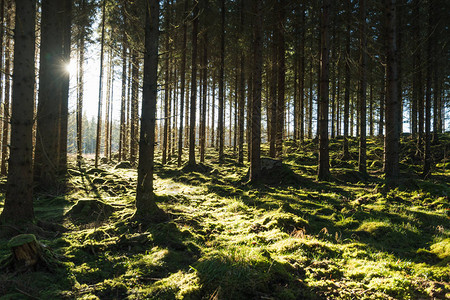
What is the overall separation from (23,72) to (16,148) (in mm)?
1613

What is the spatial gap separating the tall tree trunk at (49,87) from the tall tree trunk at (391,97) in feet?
40.9

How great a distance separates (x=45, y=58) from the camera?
8945mm

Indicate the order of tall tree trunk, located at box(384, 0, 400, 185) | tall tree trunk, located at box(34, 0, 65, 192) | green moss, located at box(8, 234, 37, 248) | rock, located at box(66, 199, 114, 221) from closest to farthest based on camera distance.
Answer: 1. green moss, located at box(8, 234, 37, 248)
2. rock, located at box(66, 199, 114, 221)
3. tall tree trunk, located at box(384, 0, 400, 185)
4. tall tree trunk, located at box(34, 0, 65, 192)

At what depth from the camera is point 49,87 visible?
9.10 metres

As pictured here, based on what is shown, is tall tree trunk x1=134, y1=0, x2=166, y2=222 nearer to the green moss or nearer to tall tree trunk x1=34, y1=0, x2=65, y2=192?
the green moss

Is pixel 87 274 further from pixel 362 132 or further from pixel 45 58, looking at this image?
pixel 362 132

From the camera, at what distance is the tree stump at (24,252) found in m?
3.30

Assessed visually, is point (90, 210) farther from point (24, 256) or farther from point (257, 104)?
point (257, 104)

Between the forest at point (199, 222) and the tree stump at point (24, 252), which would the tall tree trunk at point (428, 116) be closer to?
the forest at point (199, 222)

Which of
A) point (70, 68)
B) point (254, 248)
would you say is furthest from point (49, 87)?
point (254, 248)

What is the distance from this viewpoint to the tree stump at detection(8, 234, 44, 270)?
3298mm

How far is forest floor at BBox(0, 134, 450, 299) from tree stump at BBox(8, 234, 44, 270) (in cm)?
19

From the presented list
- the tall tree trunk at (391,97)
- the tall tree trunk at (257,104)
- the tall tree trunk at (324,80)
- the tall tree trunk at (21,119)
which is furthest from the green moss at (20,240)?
the tall tree trunk at (391,97)

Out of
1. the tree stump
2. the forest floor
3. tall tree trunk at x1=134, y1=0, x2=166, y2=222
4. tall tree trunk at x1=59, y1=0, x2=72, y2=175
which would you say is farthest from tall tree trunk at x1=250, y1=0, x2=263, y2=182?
tall tree trunk at x1=59, y1=0, x2=72, y2=175
